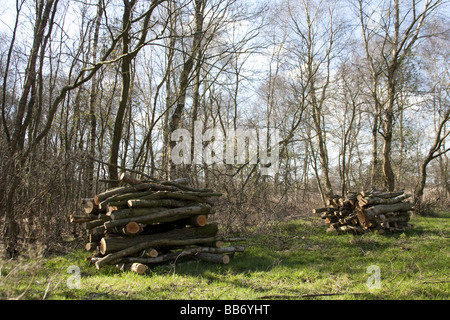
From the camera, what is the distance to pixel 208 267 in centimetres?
668

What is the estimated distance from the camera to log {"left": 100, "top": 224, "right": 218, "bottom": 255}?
6.60 metres

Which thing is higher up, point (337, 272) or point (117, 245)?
point (117, 245)

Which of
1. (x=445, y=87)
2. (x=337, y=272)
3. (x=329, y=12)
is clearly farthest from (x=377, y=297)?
(x=445, y=87)

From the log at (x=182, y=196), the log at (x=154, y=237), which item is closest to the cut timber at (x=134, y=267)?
the log at (x=154, y=237)

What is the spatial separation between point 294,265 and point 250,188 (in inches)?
254

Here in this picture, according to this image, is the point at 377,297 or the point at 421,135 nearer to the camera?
the point at 377,297

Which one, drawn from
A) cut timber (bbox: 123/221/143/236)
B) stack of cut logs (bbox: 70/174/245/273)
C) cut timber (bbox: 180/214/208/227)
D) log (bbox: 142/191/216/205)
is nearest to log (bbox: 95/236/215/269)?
stack of cut logs (bbox: 70/174/245/273)

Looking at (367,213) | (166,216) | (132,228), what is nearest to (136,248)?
(132,228)

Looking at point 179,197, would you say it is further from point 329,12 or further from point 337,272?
point 329,12

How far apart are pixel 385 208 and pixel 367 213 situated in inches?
30.2

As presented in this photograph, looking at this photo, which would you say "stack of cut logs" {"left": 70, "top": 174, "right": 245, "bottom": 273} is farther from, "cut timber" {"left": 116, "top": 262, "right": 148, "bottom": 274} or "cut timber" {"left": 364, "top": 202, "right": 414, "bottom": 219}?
"cut timber" {"left": 364, "top": 202, "right": 414, "bottom": 219}

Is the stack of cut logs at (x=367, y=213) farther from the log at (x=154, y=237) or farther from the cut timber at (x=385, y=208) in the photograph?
the log at (x=154, y=237)

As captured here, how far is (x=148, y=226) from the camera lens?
759 cm
